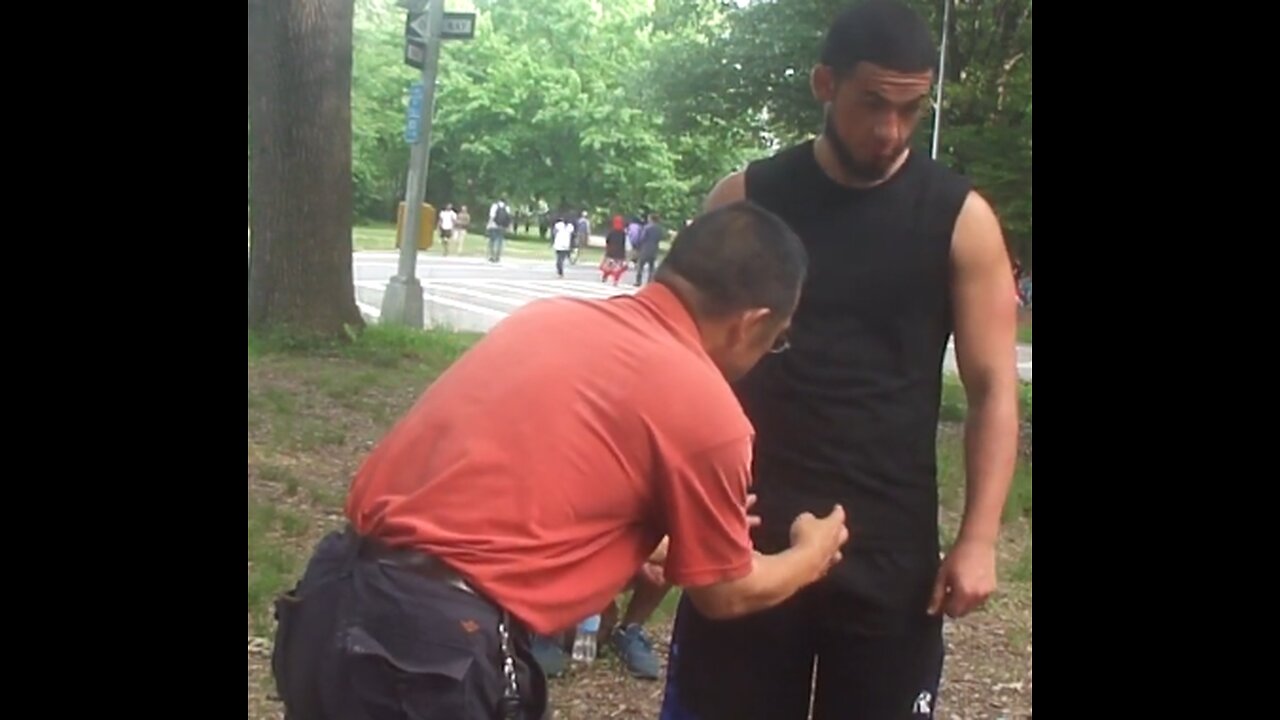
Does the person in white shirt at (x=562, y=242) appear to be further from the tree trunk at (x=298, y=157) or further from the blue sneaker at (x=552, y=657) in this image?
the blue sneaker at (x=552, y=657)

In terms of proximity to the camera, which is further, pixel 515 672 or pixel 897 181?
pixel 897 181

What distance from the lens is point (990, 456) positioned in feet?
7.72

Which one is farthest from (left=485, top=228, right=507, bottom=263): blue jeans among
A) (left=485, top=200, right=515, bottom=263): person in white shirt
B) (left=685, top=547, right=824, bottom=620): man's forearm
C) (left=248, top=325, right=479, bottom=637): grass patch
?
(left=685, top=547, right=824, bottom=620): man's forearm

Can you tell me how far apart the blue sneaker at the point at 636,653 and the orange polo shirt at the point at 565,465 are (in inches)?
102

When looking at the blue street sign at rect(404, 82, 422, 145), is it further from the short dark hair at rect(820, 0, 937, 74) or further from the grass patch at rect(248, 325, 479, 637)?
the short dark hair at rect(820, 0, 937, 74)

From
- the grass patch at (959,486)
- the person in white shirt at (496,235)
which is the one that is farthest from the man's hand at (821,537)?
the person in white shirt at (496,235)

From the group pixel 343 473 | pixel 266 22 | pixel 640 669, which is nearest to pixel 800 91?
pixel 266 22

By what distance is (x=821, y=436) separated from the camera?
7.66ft

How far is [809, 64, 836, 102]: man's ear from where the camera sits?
232cm

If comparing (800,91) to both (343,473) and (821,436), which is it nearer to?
(343,473)

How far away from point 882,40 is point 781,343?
0.51 meters
